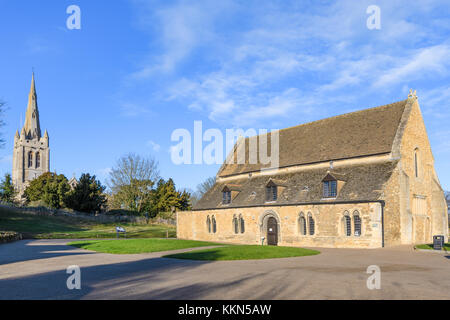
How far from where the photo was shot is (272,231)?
38156 millimetres

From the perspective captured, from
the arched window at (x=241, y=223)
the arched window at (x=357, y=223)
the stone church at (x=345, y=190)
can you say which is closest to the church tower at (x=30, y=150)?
the stone church at (x=345, y=190)

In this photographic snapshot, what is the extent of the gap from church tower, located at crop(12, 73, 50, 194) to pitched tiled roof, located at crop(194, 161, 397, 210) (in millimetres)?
103555

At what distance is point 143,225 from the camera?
7362 cm

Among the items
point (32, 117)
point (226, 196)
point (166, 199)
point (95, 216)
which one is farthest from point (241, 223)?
point (32, 117)

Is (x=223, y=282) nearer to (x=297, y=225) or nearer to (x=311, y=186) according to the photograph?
(x=297, y=225)

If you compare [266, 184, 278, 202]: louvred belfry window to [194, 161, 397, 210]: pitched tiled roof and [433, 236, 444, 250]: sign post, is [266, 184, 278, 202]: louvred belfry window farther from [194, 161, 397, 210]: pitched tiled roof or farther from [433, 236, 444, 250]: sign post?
[433, 236, 444, 250]: sign post

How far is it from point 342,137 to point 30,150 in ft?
394

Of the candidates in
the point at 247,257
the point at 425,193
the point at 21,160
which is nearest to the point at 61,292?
the point at 247,257

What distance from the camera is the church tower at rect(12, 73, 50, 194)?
128538 millimetres

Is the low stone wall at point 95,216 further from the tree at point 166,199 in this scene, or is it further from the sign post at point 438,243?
the sign post at point 438,243

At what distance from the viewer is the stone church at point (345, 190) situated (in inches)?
A: 1245

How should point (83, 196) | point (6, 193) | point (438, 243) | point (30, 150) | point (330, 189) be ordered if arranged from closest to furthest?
point (438, 243) → point (330, 189) → point (83, 196) → point (6, 193) → point (30, 150)
